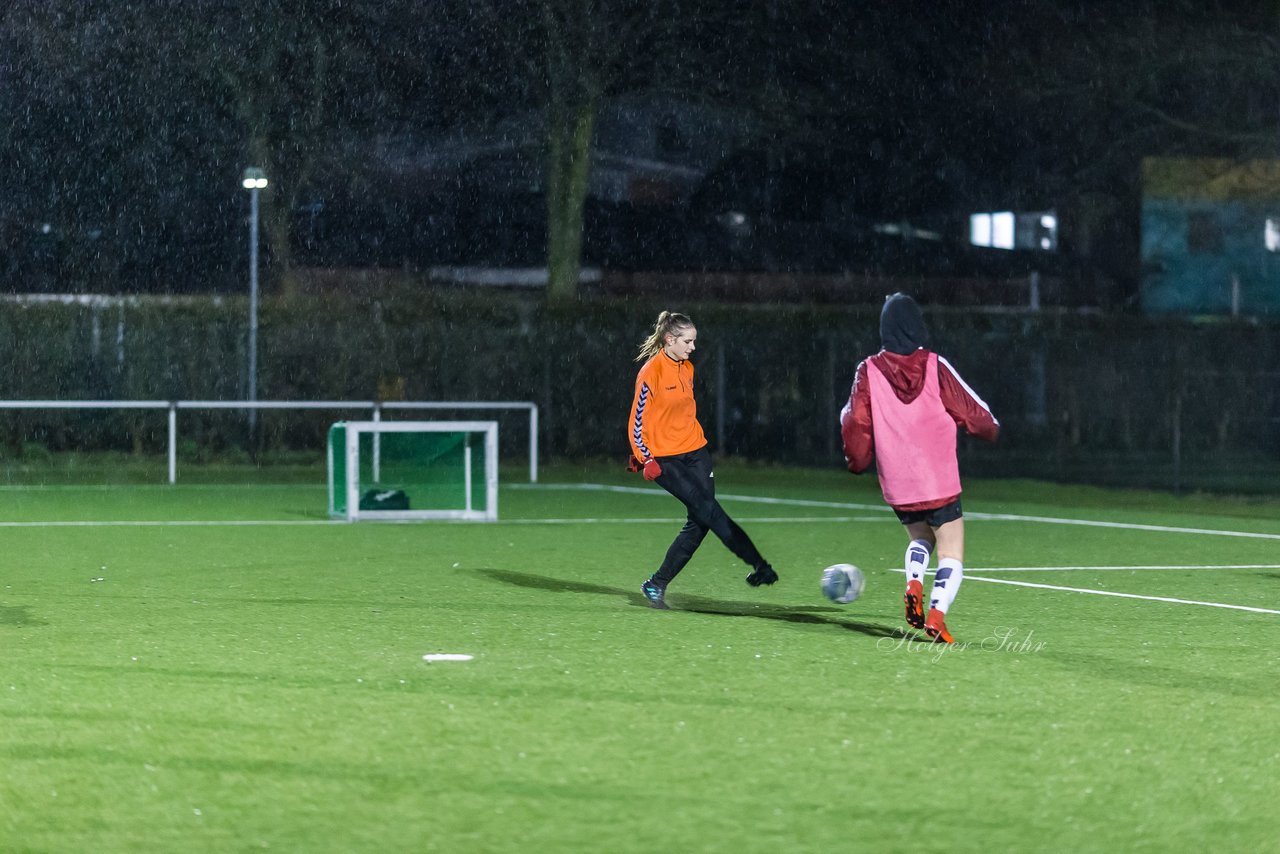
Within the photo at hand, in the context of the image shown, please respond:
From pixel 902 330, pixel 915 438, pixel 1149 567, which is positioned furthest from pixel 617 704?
pixel 1149 567

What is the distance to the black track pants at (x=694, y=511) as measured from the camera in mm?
10883

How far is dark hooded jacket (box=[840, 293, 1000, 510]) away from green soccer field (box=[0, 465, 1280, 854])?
102 cm

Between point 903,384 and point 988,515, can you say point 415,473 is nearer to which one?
point 988,515

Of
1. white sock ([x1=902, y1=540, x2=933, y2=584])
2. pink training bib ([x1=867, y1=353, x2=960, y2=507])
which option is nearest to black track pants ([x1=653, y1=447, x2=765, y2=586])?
white sock ([x1=902, y1=540, x2=933, y2=584])

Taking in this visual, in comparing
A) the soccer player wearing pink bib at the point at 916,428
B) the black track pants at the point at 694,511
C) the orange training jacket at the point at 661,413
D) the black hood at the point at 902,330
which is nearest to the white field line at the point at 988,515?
the black track pants at the point at 694,511

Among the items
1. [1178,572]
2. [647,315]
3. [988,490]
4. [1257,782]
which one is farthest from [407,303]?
[1257,782]

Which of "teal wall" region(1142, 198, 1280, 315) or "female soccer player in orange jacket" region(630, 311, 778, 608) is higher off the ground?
"teal wall" region(1142, 198, 1280, 315)

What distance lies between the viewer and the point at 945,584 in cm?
943

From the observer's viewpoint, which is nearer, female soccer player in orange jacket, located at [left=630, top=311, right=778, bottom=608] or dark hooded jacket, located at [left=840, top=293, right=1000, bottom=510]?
dark hooded jacket, located at [left=840, top=293, right=1000, bottom=510]

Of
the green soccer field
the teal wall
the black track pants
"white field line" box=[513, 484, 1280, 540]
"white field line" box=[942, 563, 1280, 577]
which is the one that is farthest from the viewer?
Answer: the teal wall

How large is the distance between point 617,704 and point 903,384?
100 inches

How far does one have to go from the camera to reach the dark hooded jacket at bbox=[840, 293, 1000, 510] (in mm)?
9352

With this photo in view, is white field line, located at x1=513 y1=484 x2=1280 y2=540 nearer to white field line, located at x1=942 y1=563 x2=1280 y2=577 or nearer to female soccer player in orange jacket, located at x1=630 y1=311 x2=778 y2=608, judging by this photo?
white field line, located at x1=942 y1=563 x2=1280 y2=577

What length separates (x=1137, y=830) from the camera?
5578 mm
